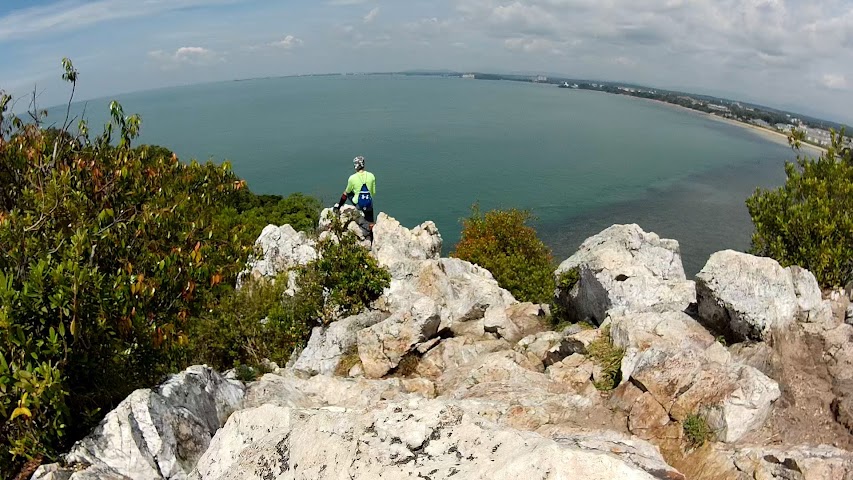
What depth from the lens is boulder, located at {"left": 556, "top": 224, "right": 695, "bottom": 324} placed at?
14875 millimetres

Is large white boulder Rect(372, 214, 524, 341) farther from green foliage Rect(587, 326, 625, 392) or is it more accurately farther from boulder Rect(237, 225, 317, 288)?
green foliage Rect(587, 326, 625, 392)

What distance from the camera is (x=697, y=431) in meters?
7.67

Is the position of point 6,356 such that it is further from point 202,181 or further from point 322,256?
point 322,256

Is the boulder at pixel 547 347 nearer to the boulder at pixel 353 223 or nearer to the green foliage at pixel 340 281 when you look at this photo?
the green foliage at pixel 340 281

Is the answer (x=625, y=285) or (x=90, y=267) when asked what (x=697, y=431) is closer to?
(x=625, y=285)

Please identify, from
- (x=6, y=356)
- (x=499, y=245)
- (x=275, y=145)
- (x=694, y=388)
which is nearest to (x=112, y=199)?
(x=6, y=356)

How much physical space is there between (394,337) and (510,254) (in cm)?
1917

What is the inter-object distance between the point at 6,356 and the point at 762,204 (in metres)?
18.9

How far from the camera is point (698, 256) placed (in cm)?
6562

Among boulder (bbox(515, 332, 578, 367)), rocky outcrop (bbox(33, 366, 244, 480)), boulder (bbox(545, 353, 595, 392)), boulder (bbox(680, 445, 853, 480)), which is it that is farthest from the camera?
boulder (bbox(515, 332, 578, 367))

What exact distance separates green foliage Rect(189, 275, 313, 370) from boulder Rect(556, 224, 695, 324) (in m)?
8.86

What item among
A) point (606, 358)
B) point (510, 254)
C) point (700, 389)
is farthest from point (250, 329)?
point (510, 254)

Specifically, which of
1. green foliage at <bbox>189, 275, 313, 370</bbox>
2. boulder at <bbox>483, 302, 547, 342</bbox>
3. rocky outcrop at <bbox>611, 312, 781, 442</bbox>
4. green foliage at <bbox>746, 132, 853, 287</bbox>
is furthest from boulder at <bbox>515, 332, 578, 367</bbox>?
green foliage at <bbox>746, 132, 853, 287</bbox>

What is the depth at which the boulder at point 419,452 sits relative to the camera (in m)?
4.09
